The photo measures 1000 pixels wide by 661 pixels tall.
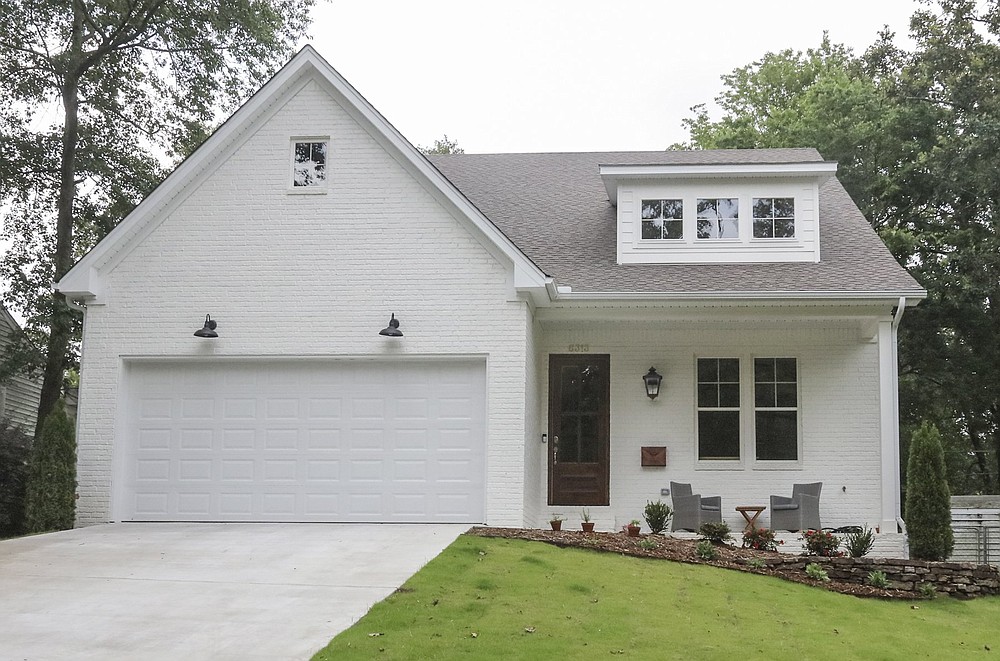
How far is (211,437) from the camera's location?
566 inches

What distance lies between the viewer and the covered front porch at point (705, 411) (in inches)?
606

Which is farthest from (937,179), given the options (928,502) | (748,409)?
(928,502)

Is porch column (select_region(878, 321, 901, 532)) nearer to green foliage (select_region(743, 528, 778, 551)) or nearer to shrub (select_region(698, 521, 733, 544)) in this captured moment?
green foliage (select_region(743, 528, 778, 551))

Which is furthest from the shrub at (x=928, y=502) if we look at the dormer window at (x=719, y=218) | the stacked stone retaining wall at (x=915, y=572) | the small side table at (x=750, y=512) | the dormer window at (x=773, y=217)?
the dormer window at (x=719, y=218)

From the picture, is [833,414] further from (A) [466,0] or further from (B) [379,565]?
(A) [466,0]

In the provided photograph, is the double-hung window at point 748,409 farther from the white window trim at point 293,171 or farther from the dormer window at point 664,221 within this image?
the white window trim at point 293,171

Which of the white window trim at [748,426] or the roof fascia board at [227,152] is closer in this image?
the roof fascia board at [227,152]

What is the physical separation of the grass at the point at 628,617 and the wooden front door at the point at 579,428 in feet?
14.1

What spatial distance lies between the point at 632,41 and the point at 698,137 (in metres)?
6.97

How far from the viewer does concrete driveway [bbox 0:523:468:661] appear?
Answer: 7.66 m

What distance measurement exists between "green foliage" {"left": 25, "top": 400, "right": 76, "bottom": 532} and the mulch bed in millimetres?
5208

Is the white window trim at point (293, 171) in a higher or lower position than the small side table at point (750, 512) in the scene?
higher

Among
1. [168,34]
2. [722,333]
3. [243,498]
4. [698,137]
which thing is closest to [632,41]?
[698,137]

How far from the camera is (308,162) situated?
14.6m
